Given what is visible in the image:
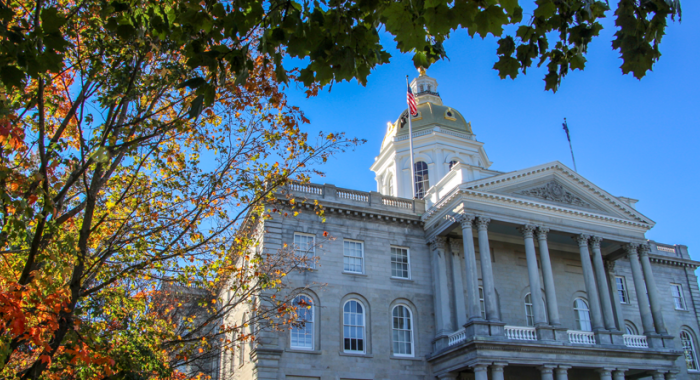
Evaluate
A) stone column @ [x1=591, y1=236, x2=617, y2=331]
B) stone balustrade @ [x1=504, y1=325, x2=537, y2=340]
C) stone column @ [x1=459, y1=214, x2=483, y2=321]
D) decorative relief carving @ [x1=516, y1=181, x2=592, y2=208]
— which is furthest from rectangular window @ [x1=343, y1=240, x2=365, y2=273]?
stone column @ [x1=591, y1=236, x2=617, y2=331]

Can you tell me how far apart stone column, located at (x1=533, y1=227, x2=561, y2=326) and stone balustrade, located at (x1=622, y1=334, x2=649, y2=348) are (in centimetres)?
386

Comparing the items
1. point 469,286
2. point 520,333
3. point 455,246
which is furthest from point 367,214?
point 520,333

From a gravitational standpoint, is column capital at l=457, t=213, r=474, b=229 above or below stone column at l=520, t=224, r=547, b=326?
above

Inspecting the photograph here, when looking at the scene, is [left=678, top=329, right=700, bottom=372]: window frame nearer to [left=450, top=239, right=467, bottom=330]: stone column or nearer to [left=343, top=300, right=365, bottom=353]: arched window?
[left=450, top=239, right=467, bottom=330]: stone column

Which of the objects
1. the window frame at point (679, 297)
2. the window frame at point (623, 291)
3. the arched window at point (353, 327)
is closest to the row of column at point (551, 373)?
the arched window at point (353, 327)

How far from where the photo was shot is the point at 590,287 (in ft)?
88.5

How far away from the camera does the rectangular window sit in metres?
27.2

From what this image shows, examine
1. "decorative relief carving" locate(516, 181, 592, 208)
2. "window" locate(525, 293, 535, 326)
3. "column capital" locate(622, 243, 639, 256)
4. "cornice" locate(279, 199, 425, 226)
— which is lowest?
"window" locate(525, 293, 535, 326)

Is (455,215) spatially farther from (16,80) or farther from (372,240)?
(16,80)

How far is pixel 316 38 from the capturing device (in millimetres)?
5953

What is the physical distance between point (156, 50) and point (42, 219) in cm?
366

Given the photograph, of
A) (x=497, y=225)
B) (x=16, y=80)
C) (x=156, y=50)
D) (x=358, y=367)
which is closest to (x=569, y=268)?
(x=497, y=225)

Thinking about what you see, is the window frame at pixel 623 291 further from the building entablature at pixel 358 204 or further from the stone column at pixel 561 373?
the building entablature at pixel 358 204

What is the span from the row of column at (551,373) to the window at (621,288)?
6.91m
